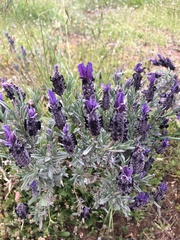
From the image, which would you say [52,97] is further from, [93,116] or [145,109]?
[145,109]

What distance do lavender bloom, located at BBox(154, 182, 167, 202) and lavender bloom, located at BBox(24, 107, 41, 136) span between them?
0.83m

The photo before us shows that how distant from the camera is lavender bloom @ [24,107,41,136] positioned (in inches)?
54.1

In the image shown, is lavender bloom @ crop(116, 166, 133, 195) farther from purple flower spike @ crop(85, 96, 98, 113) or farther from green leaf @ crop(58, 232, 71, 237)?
green leaf @ crop(58, 232, 71, 237)

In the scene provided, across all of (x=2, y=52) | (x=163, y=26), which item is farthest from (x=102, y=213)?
(x=163, y=26)

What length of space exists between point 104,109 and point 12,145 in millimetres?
510

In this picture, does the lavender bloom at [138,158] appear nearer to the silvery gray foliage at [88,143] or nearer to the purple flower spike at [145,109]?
the silvery gray foliage at [88,143]

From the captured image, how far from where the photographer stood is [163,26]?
192 inches

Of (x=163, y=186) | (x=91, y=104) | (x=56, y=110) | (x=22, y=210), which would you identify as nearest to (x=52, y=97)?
(x=56, y=110)

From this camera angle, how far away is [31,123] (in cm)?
141

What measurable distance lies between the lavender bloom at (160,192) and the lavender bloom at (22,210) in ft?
2.53

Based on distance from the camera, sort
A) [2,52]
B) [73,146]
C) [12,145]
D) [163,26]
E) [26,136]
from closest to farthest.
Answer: [12,145], [73,146], [26,136], [2,52], [163,26]

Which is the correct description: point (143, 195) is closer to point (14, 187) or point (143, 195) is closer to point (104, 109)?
point (104, 109)

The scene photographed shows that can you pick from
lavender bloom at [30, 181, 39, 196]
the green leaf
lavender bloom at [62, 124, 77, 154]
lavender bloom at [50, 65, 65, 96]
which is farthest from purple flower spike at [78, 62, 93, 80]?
the green leaf

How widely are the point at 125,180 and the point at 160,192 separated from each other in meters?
0.52
